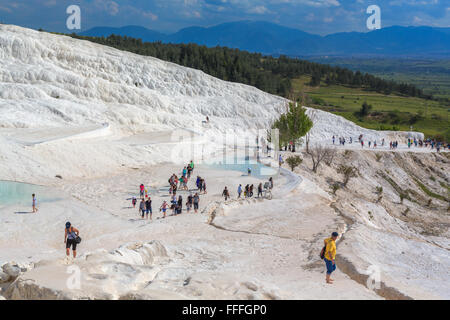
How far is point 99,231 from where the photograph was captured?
64.0 ft

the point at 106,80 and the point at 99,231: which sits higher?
the point at 106,80

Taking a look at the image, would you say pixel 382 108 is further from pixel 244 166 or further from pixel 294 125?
pixel 244 166

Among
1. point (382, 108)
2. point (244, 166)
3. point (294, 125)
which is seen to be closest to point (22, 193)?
point (244, 166)

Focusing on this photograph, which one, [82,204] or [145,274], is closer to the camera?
[145,274]

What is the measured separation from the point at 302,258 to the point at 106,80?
43662 millimetres

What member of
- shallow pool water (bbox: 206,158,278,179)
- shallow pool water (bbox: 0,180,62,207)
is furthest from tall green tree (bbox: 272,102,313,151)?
shallow pool water (bbox: 0,180,62,207)

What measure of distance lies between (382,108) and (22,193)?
82243 mm

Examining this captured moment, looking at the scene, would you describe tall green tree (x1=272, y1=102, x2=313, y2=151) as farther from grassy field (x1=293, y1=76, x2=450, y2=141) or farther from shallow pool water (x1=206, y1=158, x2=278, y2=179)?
grassy field (x1=293, y1=76, x2=450, y2=141)

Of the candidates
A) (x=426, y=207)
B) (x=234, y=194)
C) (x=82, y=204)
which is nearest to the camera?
(x=82, y=204)

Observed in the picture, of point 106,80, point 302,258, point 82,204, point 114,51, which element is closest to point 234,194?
point 82,204

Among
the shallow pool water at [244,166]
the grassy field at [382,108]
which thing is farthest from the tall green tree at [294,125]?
the grassy field at [382,108]
